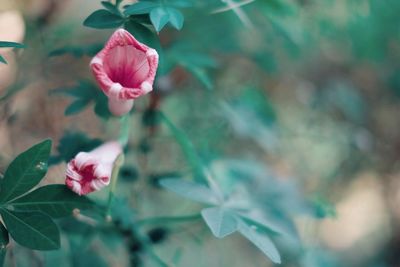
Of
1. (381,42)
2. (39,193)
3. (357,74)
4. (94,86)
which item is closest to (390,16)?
(381,42)

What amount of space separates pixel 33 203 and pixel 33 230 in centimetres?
3

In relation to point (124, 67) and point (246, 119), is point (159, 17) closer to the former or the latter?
point (124, 67)

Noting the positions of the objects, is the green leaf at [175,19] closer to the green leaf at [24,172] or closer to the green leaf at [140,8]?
the green leaf at [140,8]

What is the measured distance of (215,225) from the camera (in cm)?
59

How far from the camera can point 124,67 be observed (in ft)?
1.87

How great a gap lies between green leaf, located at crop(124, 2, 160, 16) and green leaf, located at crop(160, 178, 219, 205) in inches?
8.6

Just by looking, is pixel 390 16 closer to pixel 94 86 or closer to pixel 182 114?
pixel 182 114

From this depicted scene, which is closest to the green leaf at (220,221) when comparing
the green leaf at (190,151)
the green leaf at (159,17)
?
the green leaf at (190,151)

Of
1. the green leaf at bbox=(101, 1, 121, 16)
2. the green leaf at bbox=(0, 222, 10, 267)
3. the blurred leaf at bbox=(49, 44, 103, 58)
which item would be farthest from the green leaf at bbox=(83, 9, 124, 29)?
the green leaf at bbox=(0, 222, 10, 267)

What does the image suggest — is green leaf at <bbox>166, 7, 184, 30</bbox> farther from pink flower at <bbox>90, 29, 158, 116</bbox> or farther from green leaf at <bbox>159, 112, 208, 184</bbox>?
green leaf at <bbox>159, 112, 208, 184</bbox>

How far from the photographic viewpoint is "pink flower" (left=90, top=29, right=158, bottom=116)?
1.76 ft

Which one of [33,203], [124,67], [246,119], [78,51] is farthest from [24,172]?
[246,119]

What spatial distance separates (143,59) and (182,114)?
1.91ft

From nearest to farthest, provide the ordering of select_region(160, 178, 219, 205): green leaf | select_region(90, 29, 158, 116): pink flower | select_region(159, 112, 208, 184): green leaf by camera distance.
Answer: select_region(90, 29, 158, 116): pink flower
select_region(160, 178, 219, 205): green leaf
select_region(159, 112, 208, 184): green leaf
